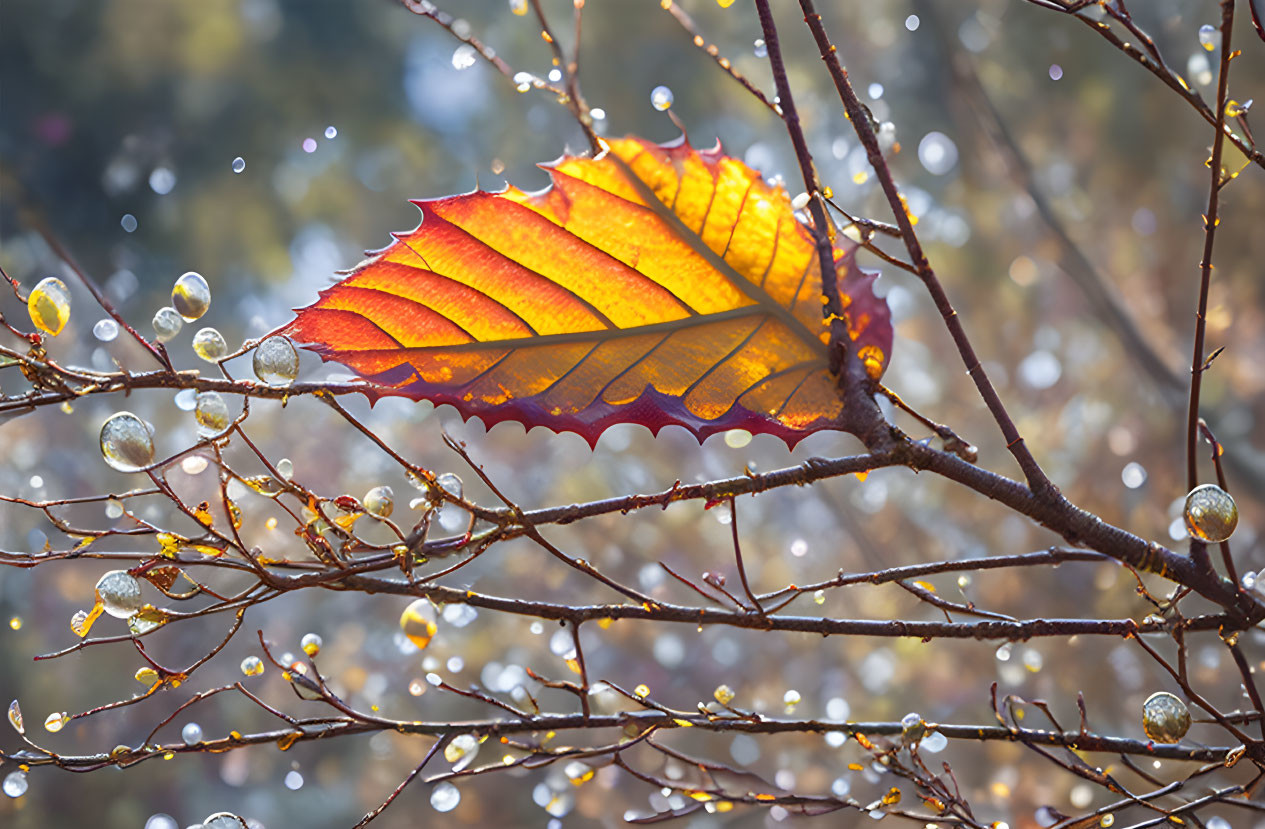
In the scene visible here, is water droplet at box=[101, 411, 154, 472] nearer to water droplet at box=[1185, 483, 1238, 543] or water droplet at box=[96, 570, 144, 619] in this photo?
water droplet at box=[96, 570, 144, 619]

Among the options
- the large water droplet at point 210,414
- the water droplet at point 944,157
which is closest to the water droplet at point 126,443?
the large water droplet at point 210,414

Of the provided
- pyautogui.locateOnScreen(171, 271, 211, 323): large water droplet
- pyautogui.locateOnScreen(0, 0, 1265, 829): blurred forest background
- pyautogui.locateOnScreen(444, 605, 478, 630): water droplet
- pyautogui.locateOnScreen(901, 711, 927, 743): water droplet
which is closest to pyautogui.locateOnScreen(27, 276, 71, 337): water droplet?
pyautogui.locateOnScreen(171, 271, 211, 323): large water droplet

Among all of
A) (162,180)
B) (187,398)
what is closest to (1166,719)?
(187,398)

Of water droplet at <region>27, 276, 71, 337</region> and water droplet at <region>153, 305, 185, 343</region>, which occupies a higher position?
water droplet at <region>153, 305, 185, 343</region>

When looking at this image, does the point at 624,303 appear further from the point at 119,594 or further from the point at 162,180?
the point at 162,180

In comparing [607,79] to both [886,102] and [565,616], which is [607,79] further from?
[565,616]

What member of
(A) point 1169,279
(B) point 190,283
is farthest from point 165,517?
(A) point 1169,279
